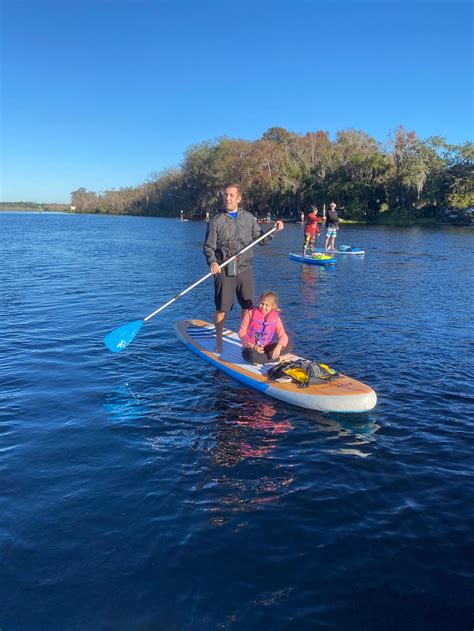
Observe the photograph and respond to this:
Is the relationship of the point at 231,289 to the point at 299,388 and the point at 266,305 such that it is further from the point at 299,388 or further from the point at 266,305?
the point at 299,388

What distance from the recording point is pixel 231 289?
840 centimetres

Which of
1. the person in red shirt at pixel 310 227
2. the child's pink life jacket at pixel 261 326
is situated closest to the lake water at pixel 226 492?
the child's pink life jacket at pixel 261 326

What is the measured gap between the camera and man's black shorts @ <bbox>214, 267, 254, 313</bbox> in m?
8.33

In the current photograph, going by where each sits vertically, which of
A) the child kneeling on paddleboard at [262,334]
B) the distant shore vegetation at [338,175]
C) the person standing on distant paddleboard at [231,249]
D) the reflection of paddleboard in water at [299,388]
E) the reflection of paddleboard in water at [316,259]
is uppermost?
the distant shore vegetation at [338,175]

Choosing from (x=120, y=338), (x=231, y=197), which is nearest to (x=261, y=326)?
(x=231, y=197)

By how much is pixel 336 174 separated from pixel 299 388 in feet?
262

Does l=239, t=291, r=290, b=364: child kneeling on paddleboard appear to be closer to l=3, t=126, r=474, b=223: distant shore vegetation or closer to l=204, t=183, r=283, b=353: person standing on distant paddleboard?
l=204, t=183, r=283, b=353: person standing on distant paddleboard

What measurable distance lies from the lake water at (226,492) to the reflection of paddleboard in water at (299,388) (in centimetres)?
19

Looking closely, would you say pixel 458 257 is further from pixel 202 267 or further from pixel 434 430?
pixel 434 430

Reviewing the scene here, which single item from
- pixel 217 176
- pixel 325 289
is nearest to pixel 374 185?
pixel 217 176

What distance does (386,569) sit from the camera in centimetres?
397

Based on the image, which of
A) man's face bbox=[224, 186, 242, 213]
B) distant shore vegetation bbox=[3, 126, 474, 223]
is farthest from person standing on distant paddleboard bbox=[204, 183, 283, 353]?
distant shore vegetation bbox=[3, 126, 474, 223]

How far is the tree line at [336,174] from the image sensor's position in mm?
66250

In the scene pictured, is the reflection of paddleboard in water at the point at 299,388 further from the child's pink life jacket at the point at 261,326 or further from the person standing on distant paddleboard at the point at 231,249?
the person standing on distant paddleboard at the point at 231,249
